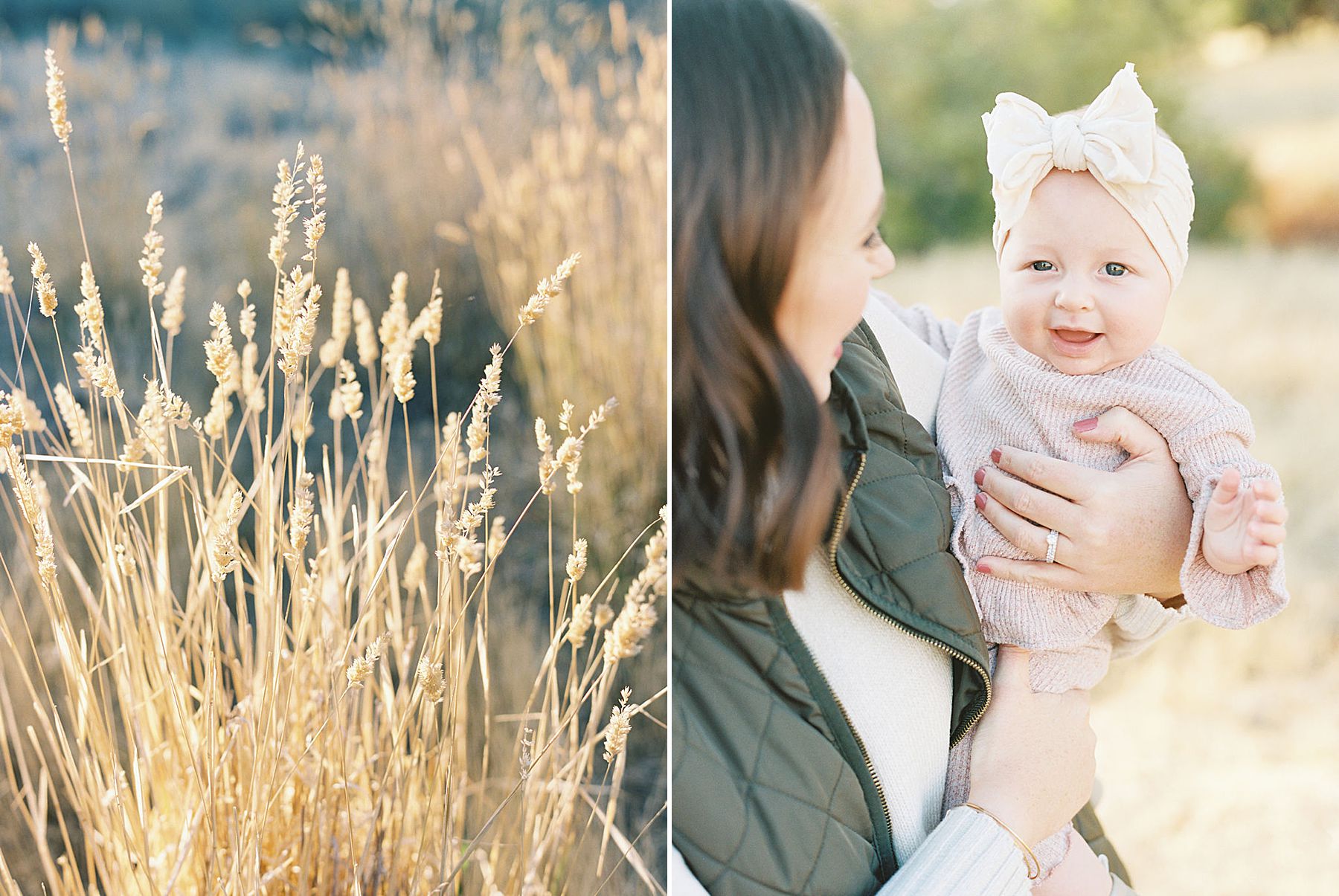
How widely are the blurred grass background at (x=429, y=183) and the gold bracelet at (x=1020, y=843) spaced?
2.53 ft

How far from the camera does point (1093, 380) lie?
101cm

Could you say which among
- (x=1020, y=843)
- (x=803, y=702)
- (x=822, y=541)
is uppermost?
(x=822, y=541)

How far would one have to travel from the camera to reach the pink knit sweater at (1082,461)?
0.97 meters

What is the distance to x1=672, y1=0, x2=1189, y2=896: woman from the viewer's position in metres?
0.83

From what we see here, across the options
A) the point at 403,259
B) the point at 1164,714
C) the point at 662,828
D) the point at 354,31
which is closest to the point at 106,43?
the point at 354,31

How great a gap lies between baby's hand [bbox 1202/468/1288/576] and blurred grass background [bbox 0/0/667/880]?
3.31ft

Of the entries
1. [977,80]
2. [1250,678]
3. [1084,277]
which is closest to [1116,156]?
[1084,277]

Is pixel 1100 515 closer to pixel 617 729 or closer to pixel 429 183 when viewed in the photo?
pixel 617 729

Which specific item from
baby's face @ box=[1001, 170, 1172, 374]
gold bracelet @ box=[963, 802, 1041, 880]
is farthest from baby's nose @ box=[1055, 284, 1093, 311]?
gold bracelet @ box=[963, 802, 1041, 880]

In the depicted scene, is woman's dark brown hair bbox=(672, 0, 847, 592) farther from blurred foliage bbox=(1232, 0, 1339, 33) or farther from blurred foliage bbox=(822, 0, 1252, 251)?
blurred foliage bbox=(822, 0, 1252, 251)

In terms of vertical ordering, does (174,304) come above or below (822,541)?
above

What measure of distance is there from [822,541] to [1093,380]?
11.9 inches

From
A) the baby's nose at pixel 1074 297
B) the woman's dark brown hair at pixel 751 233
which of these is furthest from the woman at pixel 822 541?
the baby's nose at pixel 1074 297

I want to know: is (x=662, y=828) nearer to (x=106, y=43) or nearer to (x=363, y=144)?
(x=363, y=144)
